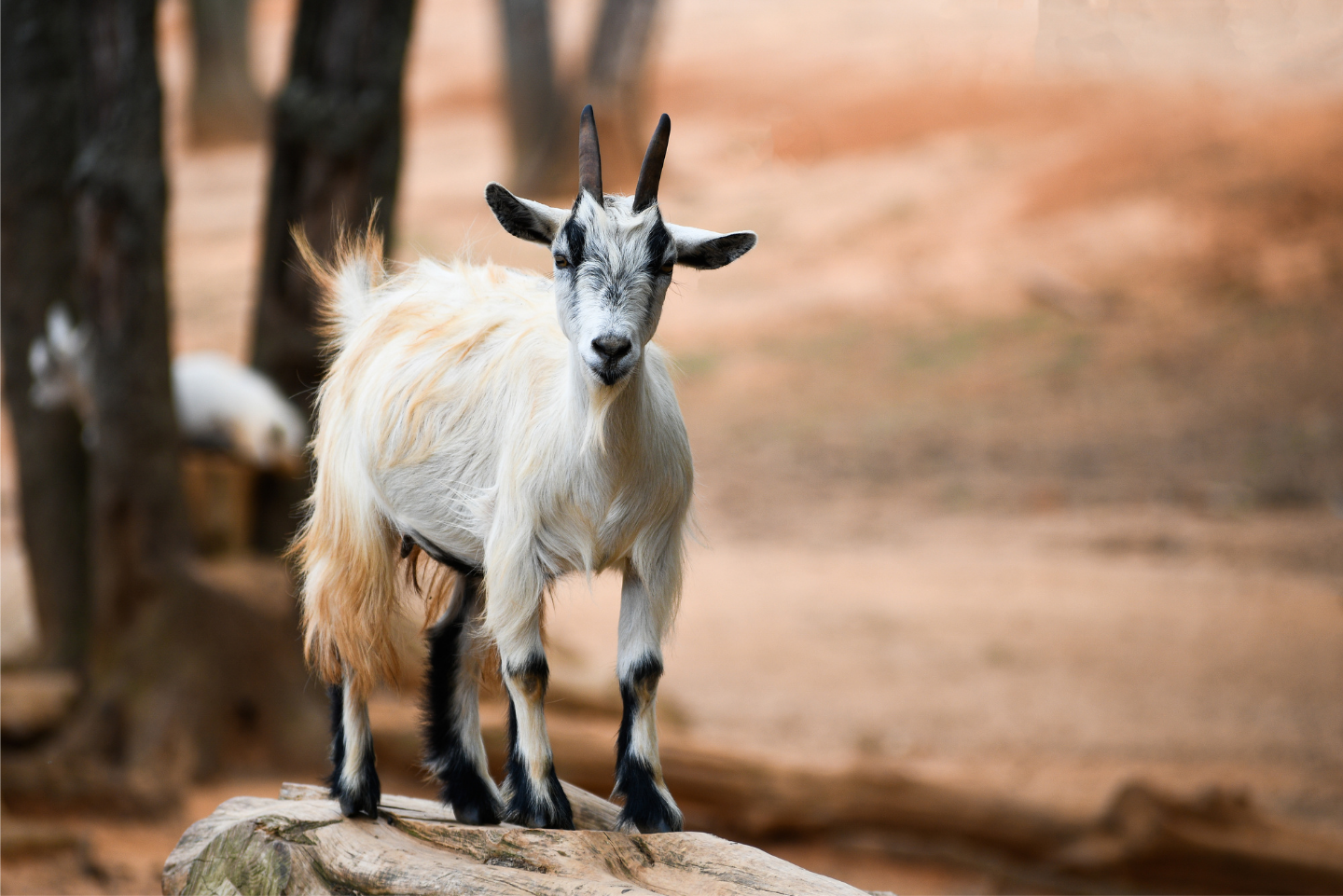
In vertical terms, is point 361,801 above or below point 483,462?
below

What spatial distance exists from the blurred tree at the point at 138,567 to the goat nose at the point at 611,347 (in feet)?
17.1

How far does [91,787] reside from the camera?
8219mm

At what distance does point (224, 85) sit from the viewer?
3181 cm

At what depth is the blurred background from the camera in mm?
8359

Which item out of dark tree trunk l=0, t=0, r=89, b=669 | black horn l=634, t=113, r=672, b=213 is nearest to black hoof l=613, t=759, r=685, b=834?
black horn l=634, t=113, r=672, b=213

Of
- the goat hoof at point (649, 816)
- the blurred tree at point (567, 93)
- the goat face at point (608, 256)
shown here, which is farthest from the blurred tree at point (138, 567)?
the blurred tree at point (567, 93)

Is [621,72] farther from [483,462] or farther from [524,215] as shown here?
[524,215]

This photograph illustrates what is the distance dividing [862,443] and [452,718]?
13.9 meters

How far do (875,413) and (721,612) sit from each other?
704 centimetres

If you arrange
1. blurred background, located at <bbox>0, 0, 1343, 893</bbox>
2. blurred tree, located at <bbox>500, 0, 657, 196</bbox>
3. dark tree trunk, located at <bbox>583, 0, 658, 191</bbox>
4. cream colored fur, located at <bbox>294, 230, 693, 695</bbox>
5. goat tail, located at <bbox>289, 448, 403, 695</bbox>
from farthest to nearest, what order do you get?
blurred tree, located at <bbox>500, 0, 657, 196</bbox> < dark tree trunk, located at <bbox>583, 0, 658, 191</bbox> < blurred background, located at <bbox>0, 0, 1343, 893</bbox> < goat tail, located at <bbox>289, 448, 403, 695</bbox> < cream colored fur, located at <bbox>294, 230, 693, 695</bbox>

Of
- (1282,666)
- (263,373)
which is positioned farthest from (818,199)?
(263,373)

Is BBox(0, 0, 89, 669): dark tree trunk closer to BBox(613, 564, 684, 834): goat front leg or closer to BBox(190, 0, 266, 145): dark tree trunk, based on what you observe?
BBox(613, 564, 684, 834): goat front leg

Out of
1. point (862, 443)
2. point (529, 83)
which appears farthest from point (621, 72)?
point (862, 443)

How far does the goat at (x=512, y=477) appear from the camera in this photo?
149 inches
